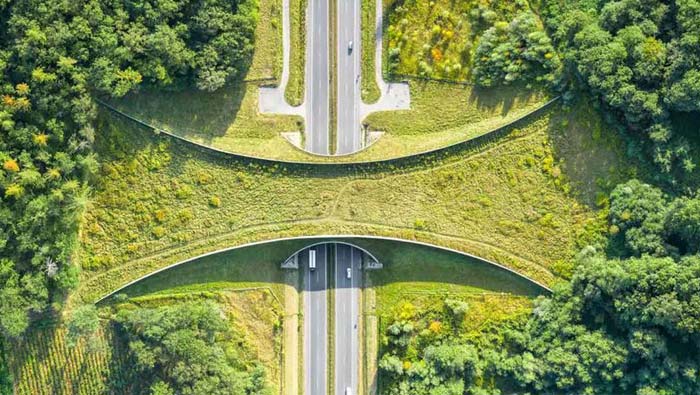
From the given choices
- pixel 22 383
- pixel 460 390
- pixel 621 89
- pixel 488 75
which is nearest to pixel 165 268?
pixel 22 383

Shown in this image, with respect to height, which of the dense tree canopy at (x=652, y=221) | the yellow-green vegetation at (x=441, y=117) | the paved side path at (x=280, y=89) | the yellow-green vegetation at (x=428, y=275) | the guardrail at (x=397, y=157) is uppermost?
the paved side path at (x=280, y=89)

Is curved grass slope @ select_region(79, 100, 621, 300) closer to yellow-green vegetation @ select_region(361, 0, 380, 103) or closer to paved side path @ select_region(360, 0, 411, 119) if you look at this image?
paved side path @ select_region(360, 0, 411, 119)

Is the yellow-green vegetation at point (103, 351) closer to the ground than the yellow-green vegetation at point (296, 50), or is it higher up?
closer to the ground

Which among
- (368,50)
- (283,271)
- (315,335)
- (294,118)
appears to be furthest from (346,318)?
(368,50)

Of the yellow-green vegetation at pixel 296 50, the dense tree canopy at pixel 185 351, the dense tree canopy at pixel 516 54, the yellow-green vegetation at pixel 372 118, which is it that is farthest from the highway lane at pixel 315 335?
the dense tree canopy at pixel 516 54

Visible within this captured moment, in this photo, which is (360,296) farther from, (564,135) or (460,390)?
(564,135)

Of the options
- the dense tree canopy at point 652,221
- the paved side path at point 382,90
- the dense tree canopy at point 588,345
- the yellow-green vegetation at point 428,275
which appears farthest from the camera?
the paved side path at point 382,90

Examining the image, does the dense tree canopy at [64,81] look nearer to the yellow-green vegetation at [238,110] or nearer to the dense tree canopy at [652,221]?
the yellow-green vegetation at [238,110]

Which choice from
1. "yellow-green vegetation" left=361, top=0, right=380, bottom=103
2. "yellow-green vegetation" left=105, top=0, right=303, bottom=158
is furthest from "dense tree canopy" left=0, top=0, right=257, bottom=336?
"yellow-green vegetation" left=361, top=0, right=380, bottom=103
